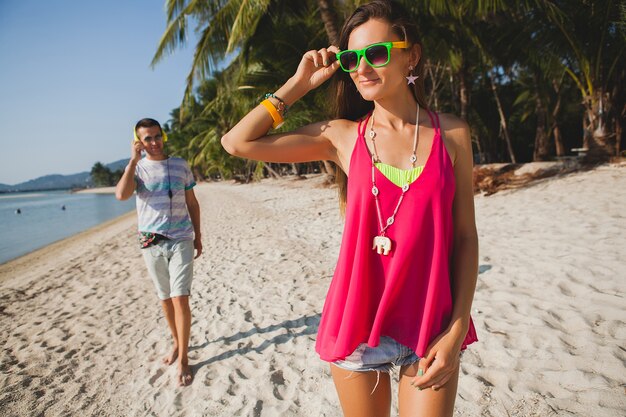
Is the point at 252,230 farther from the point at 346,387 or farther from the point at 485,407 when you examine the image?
the point at 346,387

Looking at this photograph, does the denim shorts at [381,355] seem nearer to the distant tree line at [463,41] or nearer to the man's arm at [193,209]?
Result: the man's arm at [193,209]

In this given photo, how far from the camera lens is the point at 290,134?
133 centimetres

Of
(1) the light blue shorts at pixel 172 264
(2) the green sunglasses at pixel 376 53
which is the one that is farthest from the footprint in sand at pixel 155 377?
(2) the green sunglasses at pixel 376 53

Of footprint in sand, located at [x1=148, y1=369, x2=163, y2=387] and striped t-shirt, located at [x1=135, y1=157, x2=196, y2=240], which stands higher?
Answer: striped t-shirt, located at [x1=135, y1=157, x2=196, y2=240]

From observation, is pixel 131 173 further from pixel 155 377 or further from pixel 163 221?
pixel 155 377

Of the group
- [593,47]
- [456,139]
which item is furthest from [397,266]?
[593,47]

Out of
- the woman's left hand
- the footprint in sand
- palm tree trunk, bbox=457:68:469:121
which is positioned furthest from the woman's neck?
palm tree trunk, bbox=457:68:469:121

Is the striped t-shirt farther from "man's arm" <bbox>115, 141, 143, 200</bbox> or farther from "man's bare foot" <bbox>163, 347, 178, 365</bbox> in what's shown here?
"man's bare foot" <bbox>163, 347, 178, 365</bbox>

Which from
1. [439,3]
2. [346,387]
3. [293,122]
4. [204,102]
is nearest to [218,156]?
[204,102]

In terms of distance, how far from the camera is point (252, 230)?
9734 mm

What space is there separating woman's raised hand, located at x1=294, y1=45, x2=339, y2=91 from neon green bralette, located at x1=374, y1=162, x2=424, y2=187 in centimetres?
45

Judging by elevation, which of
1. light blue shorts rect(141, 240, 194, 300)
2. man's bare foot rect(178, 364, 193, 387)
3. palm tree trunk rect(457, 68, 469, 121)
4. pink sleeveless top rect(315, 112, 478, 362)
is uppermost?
palm tree trunk rect(457, 68, 469, 121)

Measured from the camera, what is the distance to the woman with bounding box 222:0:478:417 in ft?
3.56

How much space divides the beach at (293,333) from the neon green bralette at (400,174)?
2041mm
